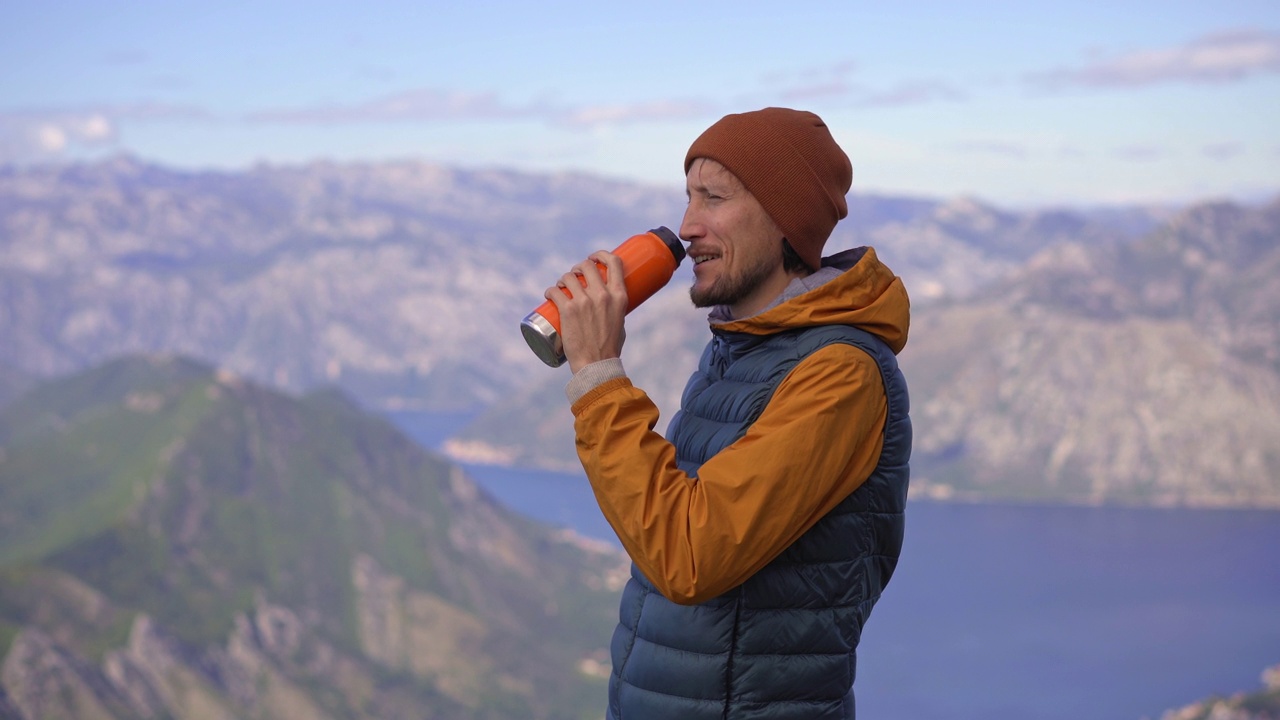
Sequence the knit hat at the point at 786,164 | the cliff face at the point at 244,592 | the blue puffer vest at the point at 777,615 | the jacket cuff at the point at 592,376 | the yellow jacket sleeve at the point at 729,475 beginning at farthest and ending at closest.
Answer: the cliff face at the point at 244,592 → the knit hat at the point at 786,164 → the blue puffer vest at the point at 777,615 → the jacket cuff at the point at 592,376 → the yellow jacket sleeve at the point at 729,475

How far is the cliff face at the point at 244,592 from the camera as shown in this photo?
12650cm

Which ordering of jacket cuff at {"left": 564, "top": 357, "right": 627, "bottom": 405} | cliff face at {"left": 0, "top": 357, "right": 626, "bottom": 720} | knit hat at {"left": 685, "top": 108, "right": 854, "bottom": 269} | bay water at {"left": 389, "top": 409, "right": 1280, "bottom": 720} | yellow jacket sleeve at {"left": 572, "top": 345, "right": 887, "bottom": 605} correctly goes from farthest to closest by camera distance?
bay water at {"left": 389, "top": 409, "right": 1280, "bottom": 720} → cliff face at {"left": 0, "top": 357, "right": 626, "bottom": 720} → knit hat at {"left": 685, "top": 108, "right": 854, "bottom": 269} → jacket cuff at {"left": 564, "top": 357, "right": 627, "bottom": 405} → yellow jacket sleeve at {"left": 572, "top": 345, "right": 887, "bottom": 605}

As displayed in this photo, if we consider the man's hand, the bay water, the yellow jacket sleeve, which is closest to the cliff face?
the bay water

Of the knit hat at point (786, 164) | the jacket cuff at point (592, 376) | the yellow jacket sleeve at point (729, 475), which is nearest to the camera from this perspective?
the yellow jacket sleeve at point (729, 475)

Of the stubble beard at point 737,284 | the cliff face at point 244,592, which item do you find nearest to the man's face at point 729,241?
the stubble beard at point 737,284

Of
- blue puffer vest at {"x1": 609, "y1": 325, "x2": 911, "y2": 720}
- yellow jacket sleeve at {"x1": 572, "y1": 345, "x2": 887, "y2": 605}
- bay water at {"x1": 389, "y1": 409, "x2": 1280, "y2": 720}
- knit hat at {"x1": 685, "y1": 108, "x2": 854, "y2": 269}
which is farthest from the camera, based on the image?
bay water at {"x1": 389, "y1": 409, "x2": 1280, "y2": 720}

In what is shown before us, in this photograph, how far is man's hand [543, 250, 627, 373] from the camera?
12.1 feet

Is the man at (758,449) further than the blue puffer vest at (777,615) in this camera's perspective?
No

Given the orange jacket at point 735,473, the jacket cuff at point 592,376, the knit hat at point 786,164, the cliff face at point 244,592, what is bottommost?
the cliff face at point 244,592

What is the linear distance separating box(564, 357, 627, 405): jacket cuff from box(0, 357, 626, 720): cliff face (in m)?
119

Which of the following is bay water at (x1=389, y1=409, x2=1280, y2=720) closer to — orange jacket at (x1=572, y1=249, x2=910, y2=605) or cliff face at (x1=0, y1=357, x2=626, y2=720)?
cliff face at (x1=0, y1=357, x2=626, y2=720)

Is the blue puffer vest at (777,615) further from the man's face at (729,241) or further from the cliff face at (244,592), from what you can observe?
the cliff face at (244,592)

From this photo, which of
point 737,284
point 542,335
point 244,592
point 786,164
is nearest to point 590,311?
point 542,335

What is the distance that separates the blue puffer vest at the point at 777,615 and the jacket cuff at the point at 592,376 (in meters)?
0.44
